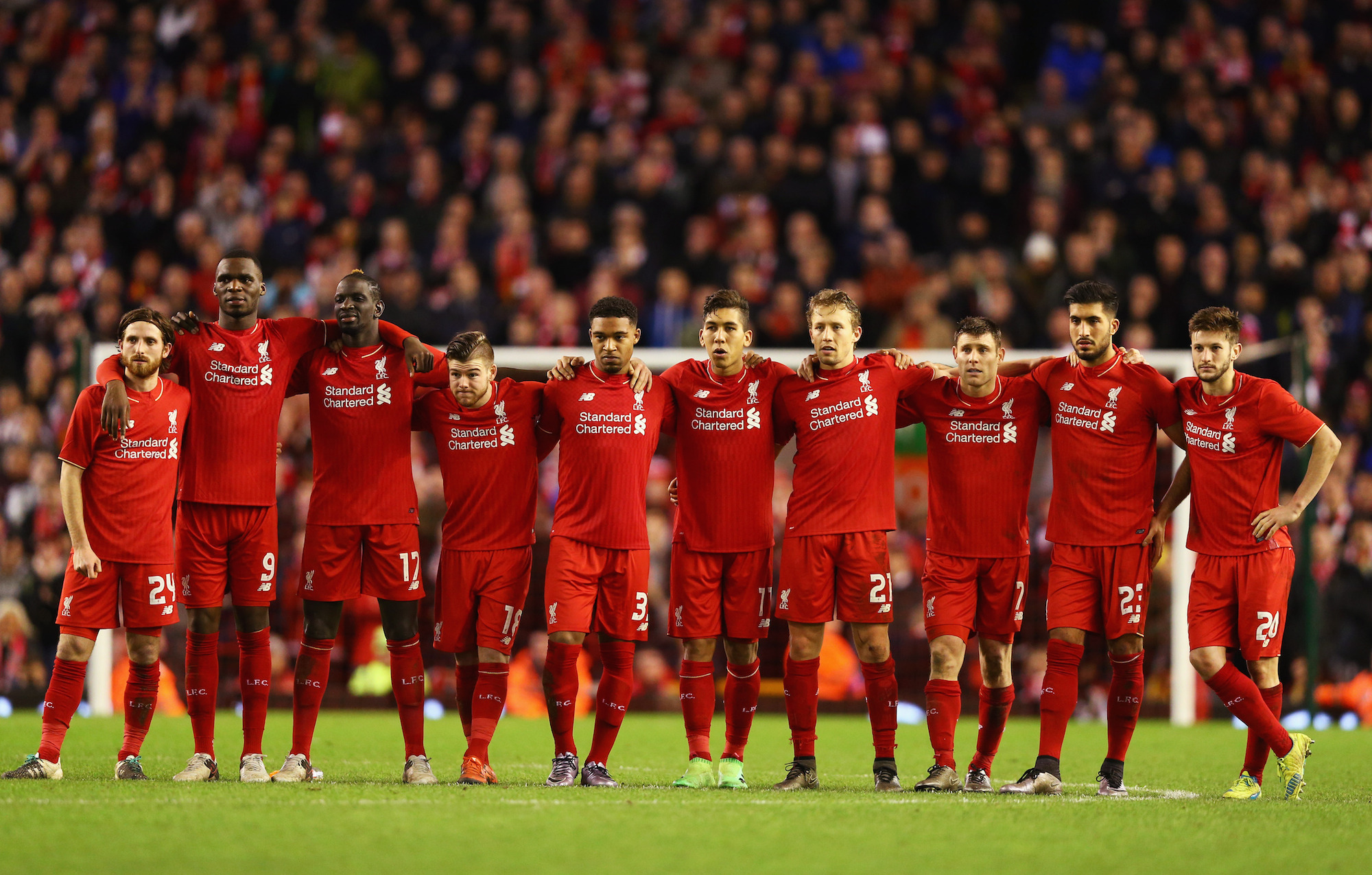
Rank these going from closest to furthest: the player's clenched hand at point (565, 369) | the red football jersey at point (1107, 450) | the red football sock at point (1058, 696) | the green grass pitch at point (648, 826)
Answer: the green grass pitch at point (648, 826) → the red football sock at point (1058, 696) → the red football jersey at point (1107, 450) → the player's clenched hand at point (565, 369)

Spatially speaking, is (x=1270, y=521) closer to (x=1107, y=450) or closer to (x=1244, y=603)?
(x=1244, y=603)

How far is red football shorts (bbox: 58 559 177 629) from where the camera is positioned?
7652 millimetres

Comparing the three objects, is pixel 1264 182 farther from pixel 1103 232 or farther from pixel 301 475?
pixel 301 475

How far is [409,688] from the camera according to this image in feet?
25.9

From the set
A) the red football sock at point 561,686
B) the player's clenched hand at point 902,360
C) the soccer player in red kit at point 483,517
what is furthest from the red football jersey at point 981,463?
the soccer player in red kit at point 483,517

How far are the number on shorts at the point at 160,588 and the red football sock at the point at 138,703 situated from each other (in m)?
0.33

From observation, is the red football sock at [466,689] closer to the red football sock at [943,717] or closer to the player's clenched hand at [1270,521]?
the red football sock at [943,717]

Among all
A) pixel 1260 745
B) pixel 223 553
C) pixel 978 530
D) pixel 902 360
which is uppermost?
pixel 902 360

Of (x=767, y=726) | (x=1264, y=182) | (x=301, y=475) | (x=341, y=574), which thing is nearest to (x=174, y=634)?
(x=301, y=475)

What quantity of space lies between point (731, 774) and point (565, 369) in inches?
86.2

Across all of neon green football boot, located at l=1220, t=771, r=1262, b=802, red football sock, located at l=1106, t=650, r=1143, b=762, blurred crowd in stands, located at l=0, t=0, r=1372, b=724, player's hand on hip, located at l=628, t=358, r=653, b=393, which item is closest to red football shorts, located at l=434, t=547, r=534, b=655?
player's hand on hip, located at l=628, t=358, r=653, b=393

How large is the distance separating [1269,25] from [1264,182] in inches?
109

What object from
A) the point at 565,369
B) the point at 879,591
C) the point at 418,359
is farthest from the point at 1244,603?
the point at 418,359

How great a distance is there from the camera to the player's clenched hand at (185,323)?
7891mm
